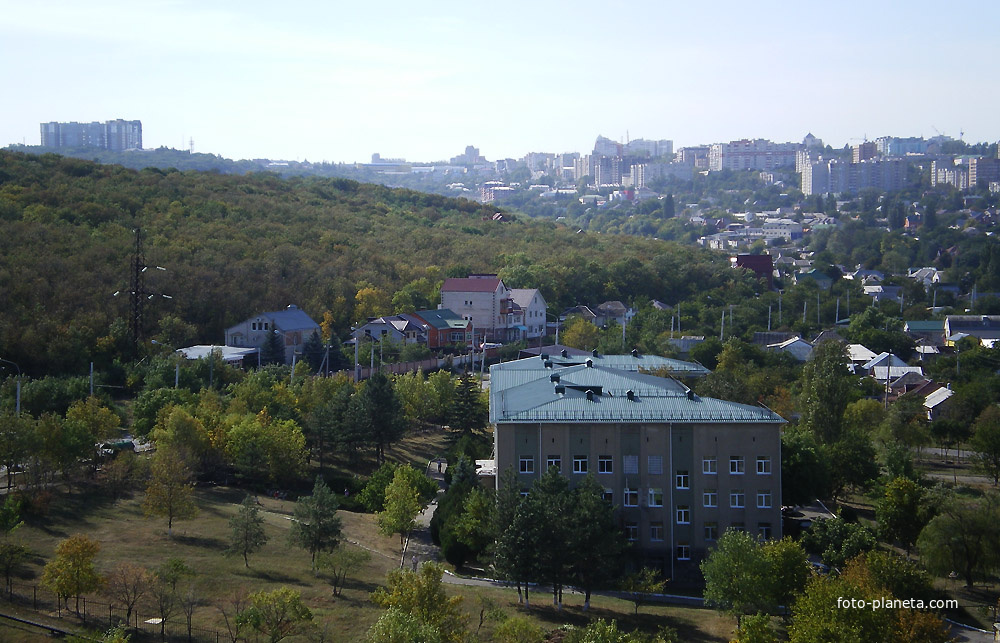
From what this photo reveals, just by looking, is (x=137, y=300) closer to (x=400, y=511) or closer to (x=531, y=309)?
(x=531, y=309)

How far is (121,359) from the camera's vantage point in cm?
2369

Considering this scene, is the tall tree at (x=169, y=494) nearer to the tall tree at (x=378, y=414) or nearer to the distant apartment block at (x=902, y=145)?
the tall tree at (x=378, y=414)

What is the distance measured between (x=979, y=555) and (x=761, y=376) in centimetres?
1130

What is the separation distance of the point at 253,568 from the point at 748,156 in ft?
396

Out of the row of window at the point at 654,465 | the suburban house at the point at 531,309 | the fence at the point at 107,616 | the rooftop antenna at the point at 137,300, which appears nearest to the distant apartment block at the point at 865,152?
the suburban house at the point at 531,309

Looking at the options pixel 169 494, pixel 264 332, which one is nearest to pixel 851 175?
pixel 264 332

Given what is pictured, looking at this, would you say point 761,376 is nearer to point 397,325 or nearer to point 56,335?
point 397,325

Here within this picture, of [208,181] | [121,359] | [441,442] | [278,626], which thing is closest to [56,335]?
[121,359]

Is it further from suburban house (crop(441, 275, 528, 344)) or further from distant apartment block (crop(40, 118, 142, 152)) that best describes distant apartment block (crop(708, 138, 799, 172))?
suburban house (crop(441, 275, 528, 344))

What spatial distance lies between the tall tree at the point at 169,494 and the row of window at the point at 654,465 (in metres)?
4.53

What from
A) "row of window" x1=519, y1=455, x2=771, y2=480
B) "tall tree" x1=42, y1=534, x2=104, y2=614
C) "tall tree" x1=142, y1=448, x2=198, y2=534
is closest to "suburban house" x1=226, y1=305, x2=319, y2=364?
"tall tree" x1=142, y1=448, x2=198, y2=534

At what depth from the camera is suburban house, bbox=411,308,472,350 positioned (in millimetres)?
31359

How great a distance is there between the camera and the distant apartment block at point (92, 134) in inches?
4097

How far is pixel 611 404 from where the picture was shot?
14312 mm
